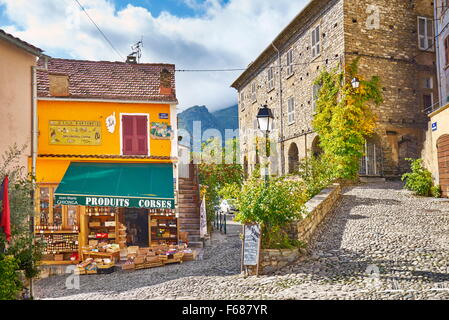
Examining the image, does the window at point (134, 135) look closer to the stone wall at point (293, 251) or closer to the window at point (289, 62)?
the stone wall at point (293, 251)

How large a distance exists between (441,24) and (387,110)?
16.5ft

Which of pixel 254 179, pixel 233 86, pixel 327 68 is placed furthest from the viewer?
pixel 233 86

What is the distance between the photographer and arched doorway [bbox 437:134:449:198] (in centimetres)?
1464

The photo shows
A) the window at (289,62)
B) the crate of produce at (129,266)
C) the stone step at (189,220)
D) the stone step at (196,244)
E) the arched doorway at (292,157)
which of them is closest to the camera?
the crate of produce at (129,266)

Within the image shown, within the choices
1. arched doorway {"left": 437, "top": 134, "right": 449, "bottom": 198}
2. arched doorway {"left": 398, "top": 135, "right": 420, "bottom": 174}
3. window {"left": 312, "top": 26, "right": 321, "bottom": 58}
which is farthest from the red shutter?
arched doorway {"left": 398, "top": 135, "right": 420, "bottom": 174}

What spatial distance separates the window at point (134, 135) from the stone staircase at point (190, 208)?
9.64 feet

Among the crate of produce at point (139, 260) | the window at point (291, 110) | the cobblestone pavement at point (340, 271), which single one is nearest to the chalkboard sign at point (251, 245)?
the cobblestone pavement at point (340, 271)

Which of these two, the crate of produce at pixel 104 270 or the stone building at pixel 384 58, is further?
the stone building at pixel 384 58

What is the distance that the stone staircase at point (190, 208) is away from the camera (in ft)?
47.6

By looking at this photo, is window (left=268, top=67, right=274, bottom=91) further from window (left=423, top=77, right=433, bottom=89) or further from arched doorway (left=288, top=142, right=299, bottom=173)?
window (left=423, top=77, right=433, bottom=89)

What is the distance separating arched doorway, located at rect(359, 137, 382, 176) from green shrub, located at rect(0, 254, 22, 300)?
54.7 ft

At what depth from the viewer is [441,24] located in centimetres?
1927
